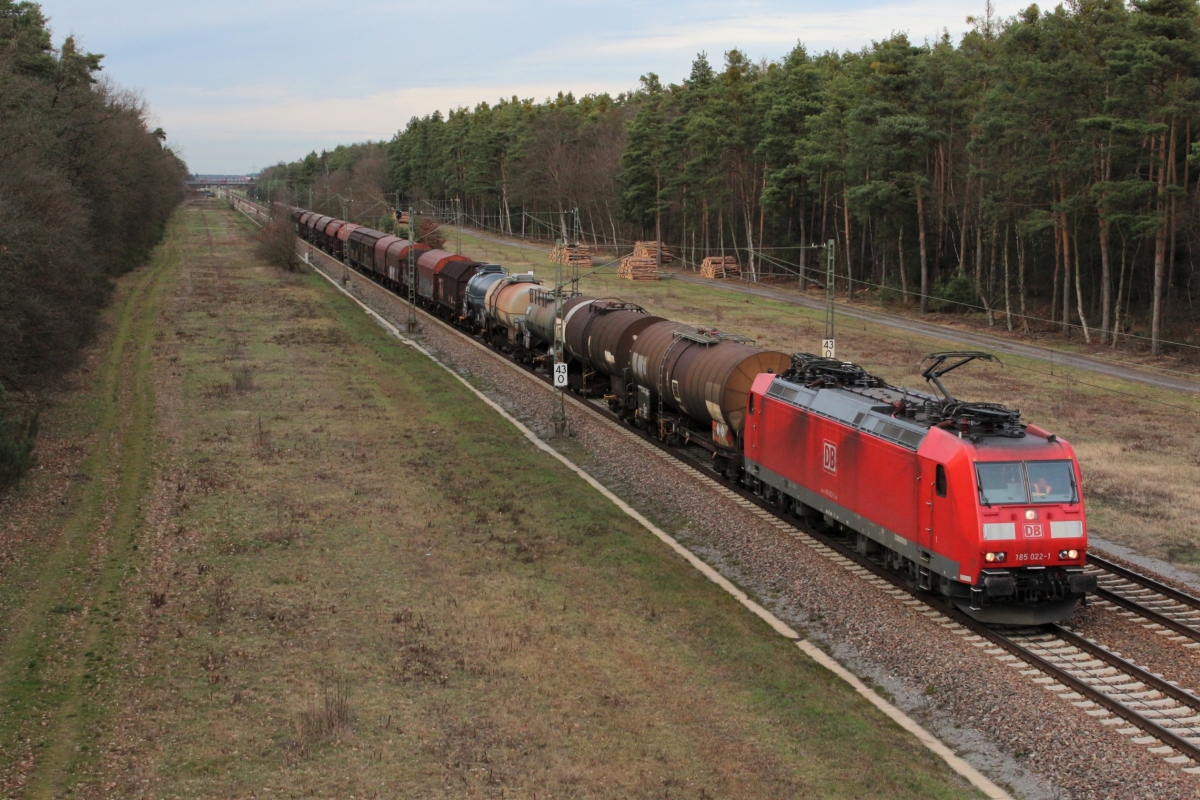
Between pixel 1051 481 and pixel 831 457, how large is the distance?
522 cm

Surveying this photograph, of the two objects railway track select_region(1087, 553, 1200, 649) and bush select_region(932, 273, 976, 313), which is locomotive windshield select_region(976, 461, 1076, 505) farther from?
bush select_region(932, 273, 976, 313)

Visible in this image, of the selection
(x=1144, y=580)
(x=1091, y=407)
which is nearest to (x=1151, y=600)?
(x=1144, y=580)

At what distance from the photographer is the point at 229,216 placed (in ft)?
655

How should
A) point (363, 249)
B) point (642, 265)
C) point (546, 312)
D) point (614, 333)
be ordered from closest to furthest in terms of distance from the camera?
point (614, 333)
point (546, 312)
point (363, 249)
point (642, 265)

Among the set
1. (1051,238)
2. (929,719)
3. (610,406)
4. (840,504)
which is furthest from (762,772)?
(1051,238)

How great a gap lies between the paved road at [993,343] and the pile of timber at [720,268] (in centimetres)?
565

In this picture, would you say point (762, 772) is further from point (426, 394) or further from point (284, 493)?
point (426, 394)

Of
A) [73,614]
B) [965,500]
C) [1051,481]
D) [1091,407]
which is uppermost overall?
[1051,481]

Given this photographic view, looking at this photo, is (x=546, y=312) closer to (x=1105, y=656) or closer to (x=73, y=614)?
(x=73, y=614)

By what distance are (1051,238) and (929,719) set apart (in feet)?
179

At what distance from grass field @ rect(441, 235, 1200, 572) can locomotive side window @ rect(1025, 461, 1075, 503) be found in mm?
6353

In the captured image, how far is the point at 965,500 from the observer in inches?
688

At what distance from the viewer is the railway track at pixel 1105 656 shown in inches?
571

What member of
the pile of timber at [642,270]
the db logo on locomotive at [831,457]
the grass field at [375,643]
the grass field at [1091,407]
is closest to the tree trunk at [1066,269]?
the grass field at [1091,407]
